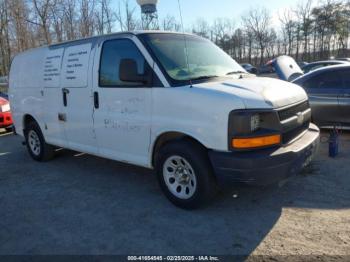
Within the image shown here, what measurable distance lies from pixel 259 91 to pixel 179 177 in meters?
→ 1.38

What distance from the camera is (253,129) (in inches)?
140

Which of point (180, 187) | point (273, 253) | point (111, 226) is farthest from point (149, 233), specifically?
point (273, 253)

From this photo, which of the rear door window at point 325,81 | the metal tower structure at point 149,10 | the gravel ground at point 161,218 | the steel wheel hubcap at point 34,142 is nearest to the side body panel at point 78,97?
the gravel ground at point 161,218

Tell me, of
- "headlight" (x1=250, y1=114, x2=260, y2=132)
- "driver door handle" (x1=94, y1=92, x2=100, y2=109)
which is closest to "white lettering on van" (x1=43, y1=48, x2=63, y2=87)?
"driver door handle" (x1=94, y1=92, x2=100, y2=109)

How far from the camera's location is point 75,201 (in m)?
4.66

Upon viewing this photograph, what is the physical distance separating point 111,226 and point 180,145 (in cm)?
118

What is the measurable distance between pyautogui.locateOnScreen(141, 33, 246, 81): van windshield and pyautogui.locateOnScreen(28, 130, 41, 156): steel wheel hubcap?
11.7ft

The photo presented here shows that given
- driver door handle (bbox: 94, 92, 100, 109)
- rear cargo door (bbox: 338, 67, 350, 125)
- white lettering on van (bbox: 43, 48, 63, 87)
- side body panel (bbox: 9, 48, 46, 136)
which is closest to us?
driver door handle (bbox: 94, 92, 100, 109)

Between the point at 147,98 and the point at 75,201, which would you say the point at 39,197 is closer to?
the point at 75,201

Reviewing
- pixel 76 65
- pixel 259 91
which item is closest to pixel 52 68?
pixel 76 65

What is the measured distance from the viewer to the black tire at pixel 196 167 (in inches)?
151

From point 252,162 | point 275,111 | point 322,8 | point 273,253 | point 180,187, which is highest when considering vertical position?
point 322,8

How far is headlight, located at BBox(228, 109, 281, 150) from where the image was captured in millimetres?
3498

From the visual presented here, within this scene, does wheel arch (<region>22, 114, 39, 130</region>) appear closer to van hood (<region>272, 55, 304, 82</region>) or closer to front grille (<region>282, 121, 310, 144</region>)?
front grille (<region>282, 121, 310, 144</region>)
